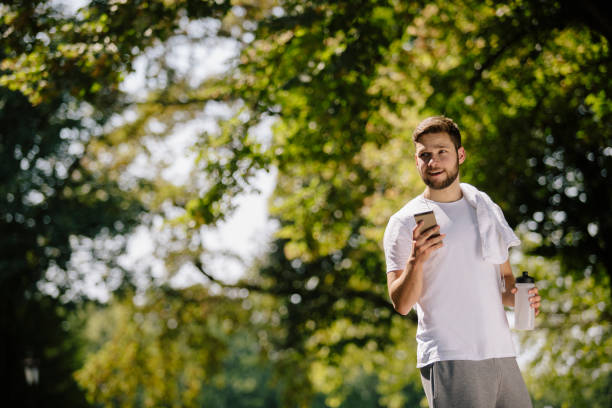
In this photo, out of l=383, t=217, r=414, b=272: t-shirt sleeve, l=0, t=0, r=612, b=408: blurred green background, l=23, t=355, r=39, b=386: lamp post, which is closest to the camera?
l=383, t=217, r=414, b=272: t-shirt sleeve

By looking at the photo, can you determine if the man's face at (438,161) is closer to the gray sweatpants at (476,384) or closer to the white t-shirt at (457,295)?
the white t-shirt at (457,295)

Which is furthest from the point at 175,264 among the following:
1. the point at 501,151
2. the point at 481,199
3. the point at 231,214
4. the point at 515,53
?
the point at 481,199

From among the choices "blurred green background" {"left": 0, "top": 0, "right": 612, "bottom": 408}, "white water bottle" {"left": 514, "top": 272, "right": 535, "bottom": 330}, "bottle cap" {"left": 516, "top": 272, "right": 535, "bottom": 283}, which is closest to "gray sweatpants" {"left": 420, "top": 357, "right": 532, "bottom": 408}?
"white water bottle" {"left": 514, "top": 272, "right": 535, "bottom": 330}

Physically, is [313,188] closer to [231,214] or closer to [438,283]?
[231,214]

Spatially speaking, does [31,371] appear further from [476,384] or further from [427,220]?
[427,220]

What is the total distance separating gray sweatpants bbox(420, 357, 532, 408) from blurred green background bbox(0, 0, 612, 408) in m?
3.88

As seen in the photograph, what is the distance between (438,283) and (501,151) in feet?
20.8

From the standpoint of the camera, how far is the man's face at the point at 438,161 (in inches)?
113

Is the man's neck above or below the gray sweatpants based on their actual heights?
above

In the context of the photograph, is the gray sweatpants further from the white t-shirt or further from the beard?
the beard

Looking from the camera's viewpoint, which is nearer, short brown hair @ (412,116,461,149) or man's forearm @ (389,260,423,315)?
man's forearm @ (389,260,423,315)

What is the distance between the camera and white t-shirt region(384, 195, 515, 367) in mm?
2701

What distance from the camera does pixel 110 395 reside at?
541 inches

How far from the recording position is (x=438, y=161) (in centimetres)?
286
